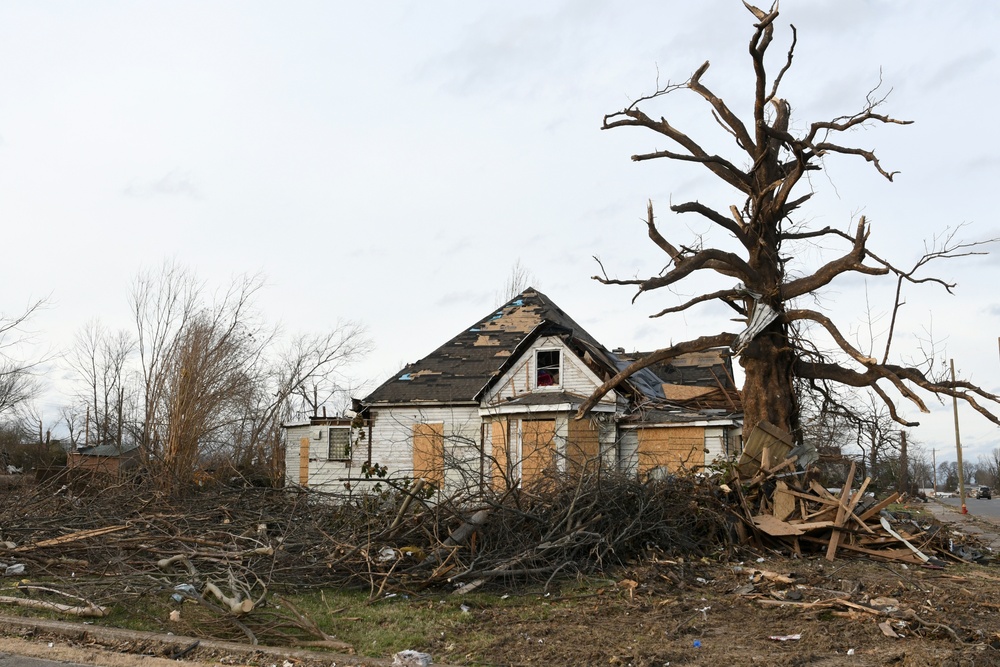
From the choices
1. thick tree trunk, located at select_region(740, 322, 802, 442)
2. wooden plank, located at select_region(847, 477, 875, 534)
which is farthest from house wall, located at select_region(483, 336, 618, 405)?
wooden plank, located at select_region(847, 477, 875, 534)

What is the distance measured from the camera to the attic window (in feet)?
63.9

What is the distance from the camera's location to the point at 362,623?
746 cm

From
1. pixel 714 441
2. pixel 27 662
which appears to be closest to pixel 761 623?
pixel 27 662

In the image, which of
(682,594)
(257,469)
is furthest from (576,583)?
(257,469)

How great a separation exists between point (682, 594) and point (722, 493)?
3.79 m

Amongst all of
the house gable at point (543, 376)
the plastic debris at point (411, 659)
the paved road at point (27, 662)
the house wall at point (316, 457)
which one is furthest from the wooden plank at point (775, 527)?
the house wall at point (316, 457)

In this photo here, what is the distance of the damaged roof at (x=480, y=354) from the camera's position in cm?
1958

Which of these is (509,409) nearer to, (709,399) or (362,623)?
(709,399)

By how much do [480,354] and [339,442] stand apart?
13.9 ft

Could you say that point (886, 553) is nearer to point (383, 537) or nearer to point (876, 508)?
point (876, 508)

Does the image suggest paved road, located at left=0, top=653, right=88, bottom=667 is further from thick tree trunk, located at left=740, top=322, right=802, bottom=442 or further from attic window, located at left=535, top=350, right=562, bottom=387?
attic window, located at left=535, top=350, right=562, bottom=387

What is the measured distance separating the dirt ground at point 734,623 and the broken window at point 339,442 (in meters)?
12.8

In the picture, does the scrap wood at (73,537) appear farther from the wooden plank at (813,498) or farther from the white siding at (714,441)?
the white siding at (714,441)

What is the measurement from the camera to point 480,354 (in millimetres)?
21672
